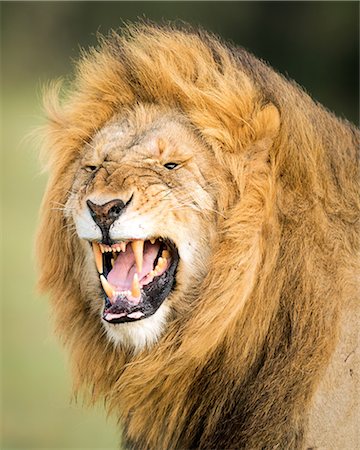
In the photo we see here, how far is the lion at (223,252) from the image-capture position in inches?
144

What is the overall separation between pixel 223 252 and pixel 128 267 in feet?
1.21

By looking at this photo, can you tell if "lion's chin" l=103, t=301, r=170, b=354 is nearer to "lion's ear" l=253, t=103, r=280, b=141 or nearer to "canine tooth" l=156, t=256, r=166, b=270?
"canine tooth" l=156, t=256, r=166, b=270

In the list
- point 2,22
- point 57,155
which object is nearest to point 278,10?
point 2,22

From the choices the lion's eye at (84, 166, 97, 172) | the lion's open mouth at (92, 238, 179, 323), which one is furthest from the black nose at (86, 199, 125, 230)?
the lion's eye at (84, 166, 97, 172)

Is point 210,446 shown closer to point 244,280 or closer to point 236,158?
point 244,280

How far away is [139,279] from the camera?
3.83 metres

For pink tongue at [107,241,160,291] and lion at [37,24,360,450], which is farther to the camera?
pink tongue at [107,241,160,291]

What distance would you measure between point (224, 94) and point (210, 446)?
1.31 metres

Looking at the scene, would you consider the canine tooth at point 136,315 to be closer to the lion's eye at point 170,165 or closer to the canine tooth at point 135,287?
the canine tooth at point 135,287

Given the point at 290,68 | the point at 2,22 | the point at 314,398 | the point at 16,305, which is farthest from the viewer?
the point at 2,22

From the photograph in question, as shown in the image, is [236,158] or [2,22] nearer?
[236,158]

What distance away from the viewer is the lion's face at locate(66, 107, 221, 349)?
375cm

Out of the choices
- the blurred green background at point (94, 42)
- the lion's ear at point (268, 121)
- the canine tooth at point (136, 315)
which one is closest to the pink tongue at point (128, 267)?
the canine tooth at point (136, 315)

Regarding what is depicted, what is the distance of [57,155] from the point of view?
14.2ft
